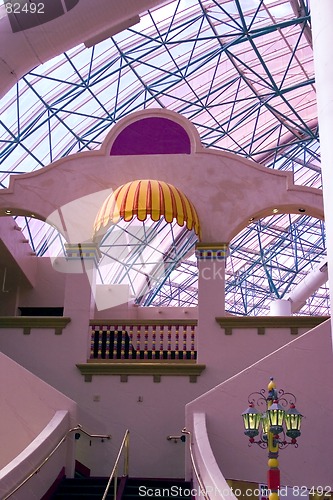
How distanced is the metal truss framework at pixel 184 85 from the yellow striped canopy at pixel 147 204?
31.5 feet

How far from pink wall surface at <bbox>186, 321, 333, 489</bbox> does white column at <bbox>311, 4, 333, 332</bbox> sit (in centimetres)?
418

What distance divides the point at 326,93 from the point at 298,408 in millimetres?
5815

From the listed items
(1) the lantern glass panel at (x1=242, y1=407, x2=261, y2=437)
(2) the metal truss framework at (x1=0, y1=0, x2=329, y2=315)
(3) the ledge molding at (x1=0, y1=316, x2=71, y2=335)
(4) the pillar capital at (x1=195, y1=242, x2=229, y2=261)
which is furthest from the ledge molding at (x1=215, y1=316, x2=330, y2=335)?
(2) the metal truss framework at (x1=0, y1=0, x2=329, y2=315)

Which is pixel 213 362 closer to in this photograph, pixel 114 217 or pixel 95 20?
pixel 114 217

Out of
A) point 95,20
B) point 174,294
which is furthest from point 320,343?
point 174,294

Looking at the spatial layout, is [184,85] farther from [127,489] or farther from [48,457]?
[48,457]

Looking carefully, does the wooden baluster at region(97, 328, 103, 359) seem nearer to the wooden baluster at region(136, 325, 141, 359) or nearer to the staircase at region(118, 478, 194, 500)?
the wooden baluster at region(136, 325, 141, 359)

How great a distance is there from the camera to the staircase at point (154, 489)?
35.9ft

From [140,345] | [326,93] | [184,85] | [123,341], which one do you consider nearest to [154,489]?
[140,345]

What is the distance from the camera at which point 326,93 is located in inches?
343

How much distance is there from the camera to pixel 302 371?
1216 centimetres

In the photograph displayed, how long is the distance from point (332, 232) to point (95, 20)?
5.55 metres

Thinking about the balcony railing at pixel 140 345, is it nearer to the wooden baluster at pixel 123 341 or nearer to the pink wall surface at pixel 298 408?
the wooden baluster at pixel 123 341

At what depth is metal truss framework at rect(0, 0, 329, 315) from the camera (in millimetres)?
23438
